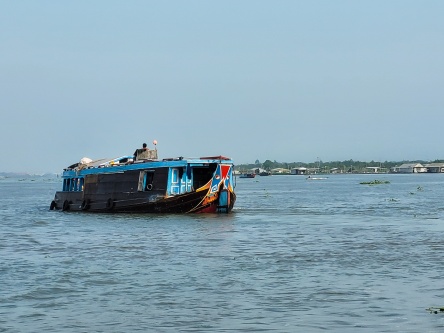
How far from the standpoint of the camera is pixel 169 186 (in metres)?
41.3

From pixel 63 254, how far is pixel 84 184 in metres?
24.0

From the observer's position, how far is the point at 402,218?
42.1m

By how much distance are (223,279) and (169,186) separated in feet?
71.7

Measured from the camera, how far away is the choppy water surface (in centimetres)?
1499

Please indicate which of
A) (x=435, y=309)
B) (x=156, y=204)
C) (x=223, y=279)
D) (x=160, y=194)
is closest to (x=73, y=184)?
(x=156, y=204)

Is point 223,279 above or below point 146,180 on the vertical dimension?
below

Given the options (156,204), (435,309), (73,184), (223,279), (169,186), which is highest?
(169,186)

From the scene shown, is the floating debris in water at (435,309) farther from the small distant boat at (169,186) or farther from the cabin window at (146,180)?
the cabin window at (146,180)

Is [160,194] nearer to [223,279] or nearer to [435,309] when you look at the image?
[223,279]

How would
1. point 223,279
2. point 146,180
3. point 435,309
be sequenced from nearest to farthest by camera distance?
point 435,309 → point 223,279 → point 146,180

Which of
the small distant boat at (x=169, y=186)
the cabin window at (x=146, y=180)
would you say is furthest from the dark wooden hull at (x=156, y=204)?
the cabin window at (x=146, y=180)

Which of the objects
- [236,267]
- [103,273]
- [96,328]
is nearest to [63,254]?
[103,273]

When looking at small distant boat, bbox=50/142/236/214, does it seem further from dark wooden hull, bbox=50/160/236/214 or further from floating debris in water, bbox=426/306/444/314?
floating debris in water, bbox=426/306/444/314

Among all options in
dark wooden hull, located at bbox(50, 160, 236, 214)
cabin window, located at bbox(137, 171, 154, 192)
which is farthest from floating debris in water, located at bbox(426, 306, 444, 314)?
cabin window, located at bbox(137, 171, 154, 192)
